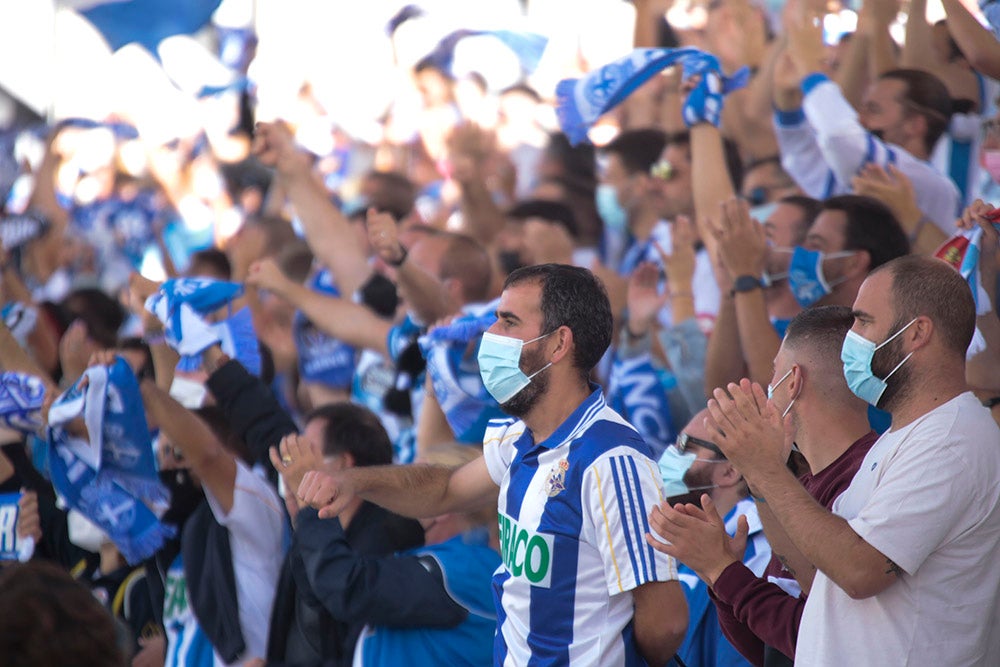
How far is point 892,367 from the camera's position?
3.22 meters

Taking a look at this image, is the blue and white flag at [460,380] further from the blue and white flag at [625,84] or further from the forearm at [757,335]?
the blue and white flag at [625,84]

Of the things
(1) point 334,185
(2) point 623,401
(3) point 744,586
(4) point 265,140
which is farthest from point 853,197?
(1) point 334,185

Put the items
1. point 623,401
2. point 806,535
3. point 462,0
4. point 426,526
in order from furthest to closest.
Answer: point 462,0
point 623,401
point 426,526
point 806,535

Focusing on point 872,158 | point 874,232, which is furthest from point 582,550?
point 872,158

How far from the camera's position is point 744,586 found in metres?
3.28

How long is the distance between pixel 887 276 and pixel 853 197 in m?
1.89

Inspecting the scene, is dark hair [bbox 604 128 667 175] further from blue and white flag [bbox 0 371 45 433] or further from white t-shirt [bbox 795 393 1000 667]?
white t-shirt [bbox 795 393 1000 667]

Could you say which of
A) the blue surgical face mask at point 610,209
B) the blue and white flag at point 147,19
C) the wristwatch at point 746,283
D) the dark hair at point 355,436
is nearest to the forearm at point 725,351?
the wristwatch at point 746,283

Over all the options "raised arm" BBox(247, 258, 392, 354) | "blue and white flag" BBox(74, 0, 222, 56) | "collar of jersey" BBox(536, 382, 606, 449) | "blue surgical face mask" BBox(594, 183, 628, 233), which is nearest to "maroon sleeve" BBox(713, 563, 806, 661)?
"collar of jersey" BBox(536, 382, 606, 449)

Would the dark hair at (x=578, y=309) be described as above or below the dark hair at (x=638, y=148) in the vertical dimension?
above

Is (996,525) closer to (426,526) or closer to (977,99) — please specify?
(426,526)

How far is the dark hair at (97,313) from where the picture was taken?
7160 millimetres

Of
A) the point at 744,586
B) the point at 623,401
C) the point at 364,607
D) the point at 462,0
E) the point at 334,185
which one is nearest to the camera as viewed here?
the point at 744,586

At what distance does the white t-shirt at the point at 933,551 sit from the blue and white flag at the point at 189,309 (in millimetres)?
2844
